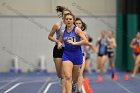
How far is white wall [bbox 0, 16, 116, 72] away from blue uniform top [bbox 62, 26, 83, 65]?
1421 centimetres

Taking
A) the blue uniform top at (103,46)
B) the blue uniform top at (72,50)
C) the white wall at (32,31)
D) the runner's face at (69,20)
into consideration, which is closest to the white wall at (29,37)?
the white wall at (32,31)

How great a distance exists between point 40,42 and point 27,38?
0.70 meters

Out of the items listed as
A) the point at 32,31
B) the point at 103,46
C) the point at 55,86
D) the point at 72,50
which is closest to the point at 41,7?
the point at 32,31

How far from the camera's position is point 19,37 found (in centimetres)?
2292

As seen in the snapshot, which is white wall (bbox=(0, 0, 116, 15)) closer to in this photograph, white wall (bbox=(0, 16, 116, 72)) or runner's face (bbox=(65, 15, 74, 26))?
white wall (bbox=(0, 16, 116, 72))

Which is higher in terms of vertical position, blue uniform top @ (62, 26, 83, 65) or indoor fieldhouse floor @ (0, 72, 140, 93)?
blue uniform top @ (62, 26, 83, 65)

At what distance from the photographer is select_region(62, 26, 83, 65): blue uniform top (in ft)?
27.4

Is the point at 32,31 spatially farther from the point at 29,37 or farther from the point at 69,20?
the point at 69,20

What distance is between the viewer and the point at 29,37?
2289cm

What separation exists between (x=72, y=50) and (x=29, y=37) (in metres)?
14.6

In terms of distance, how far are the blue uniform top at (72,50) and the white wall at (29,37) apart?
1421 centimetres

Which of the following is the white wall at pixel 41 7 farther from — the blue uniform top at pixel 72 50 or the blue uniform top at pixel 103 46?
the blue uniform top at pixel 72 50

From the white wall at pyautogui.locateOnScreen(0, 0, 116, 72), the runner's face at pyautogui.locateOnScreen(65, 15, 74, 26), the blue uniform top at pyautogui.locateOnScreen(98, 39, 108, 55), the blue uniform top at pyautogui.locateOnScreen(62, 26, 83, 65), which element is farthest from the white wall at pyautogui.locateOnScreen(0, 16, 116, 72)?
the runner's face at pyautogui.locateOnScreen(65, 15, 74, 26)

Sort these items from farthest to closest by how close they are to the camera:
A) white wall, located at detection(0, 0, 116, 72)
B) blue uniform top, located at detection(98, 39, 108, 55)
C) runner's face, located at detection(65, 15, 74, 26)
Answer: white wall, located at detection(0, 0, 116, 72)
blue uniform top, located at detection(98, 39, 108, 55)
runner's face, located at detection(65, 15, 74, 26)
